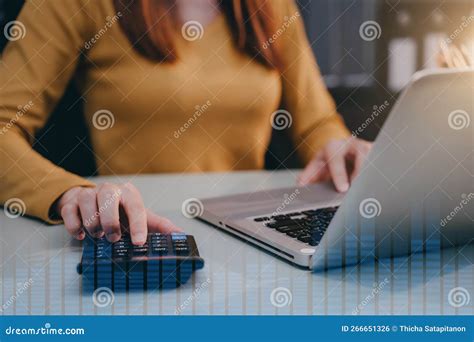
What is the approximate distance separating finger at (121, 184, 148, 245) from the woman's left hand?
1.31 ft

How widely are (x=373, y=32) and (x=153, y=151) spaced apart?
0.52 metres

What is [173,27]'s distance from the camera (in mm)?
1428

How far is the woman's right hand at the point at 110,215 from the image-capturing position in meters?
0.84
